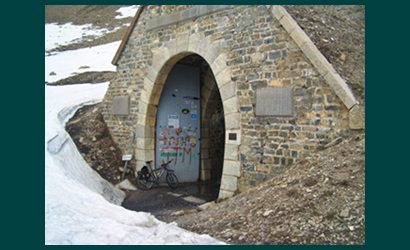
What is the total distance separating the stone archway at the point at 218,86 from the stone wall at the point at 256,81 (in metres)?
0.02

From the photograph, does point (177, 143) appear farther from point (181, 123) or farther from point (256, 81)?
point (256, 81)

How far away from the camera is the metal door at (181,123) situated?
9.02 m

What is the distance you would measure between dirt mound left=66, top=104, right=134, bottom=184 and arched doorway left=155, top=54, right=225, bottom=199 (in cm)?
115

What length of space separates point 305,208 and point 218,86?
10.8 feet

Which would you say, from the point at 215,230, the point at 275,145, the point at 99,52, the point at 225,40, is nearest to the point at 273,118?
the point at 275,145

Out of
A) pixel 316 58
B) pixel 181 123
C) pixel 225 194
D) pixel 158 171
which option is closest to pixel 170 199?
pixel 158 171

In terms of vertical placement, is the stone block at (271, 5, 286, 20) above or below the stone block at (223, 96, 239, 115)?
above

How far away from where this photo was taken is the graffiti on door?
356 inches

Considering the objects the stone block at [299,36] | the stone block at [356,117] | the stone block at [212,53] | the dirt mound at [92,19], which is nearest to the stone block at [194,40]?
the stone block at [212,53]

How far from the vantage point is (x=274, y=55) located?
5.90 m

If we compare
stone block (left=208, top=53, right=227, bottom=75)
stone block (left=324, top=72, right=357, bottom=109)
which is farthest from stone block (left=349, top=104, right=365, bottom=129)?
stone block (left=208, top=53, right=227, bottom=75)

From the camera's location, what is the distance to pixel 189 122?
30.7ft

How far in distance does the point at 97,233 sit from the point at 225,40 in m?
4.60

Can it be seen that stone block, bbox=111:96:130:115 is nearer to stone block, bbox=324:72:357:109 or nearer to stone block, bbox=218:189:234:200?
stone block, bbox=218:189:234:200
